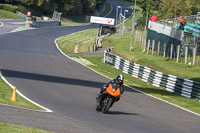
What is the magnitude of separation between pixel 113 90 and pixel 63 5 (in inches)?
3777

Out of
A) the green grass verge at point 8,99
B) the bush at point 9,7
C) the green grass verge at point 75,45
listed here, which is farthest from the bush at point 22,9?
the green grass verge at point 8,99

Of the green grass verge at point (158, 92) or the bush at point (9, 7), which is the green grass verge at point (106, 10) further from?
the green grass verge at point (158, 92)

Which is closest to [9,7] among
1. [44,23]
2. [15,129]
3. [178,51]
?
[44,23]

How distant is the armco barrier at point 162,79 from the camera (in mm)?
24656

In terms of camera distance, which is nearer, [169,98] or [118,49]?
[169,98]

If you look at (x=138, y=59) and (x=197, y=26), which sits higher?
(x=197, y=26)

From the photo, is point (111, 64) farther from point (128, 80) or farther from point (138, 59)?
point (128, 80)

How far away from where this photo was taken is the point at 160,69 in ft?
108

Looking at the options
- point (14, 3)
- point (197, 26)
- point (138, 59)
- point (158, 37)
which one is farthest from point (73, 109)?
point (14, 3)

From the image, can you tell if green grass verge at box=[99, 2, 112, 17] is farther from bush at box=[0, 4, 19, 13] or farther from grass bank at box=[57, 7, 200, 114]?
grass bank at box=[57, 7, 200, 114]

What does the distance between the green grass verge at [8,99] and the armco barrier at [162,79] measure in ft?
35.9

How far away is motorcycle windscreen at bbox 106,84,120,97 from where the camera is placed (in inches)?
589

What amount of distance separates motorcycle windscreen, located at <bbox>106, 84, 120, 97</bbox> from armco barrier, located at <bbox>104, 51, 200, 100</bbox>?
1019 centimetres

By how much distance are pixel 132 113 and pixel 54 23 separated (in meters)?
69.1
